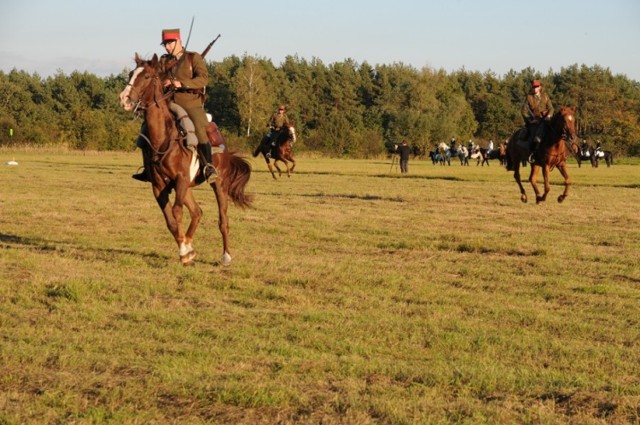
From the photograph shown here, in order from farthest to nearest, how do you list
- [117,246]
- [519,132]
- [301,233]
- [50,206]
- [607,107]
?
1. [607,107]
2. [519,132]
3. [50,206]
4. [301,233]
5. [117,246]

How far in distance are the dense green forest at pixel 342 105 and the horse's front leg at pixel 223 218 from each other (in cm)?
7088

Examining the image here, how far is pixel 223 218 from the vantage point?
1244 centimetres

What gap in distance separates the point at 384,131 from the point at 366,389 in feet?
352

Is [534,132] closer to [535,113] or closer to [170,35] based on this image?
[535,113]

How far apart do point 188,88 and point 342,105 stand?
114 meters

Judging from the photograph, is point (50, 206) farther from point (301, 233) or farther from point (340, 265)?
point (340, 265)

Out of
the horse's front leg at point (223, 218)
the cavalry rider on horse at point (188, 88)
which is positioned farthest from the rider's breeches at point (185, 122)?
the horse's front leg at point (223, 218)

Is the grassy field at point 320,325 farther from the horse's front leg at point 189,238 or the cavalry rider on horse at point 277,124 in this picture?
the cavalry rider on horse at point 277,124

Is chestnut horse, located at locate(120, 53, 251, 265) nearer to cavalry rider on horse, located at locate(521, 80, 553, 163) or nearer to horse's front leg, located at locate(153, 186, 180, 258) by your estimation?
horse's front leg, located at locate(153, 186, 180, 258)

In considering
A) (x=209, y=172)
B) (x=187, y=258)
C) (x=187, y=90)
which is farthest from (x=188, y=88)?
(x=187, y=258)

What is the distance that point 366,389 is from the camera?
579cm

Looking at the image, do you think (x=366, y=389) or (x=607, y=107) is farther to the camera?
(x=607, y=107)

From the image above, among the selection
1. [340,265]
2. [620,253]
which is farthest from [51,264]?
[620,253]

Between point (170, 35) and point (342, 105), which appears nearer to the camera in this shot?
point (170, 35)
